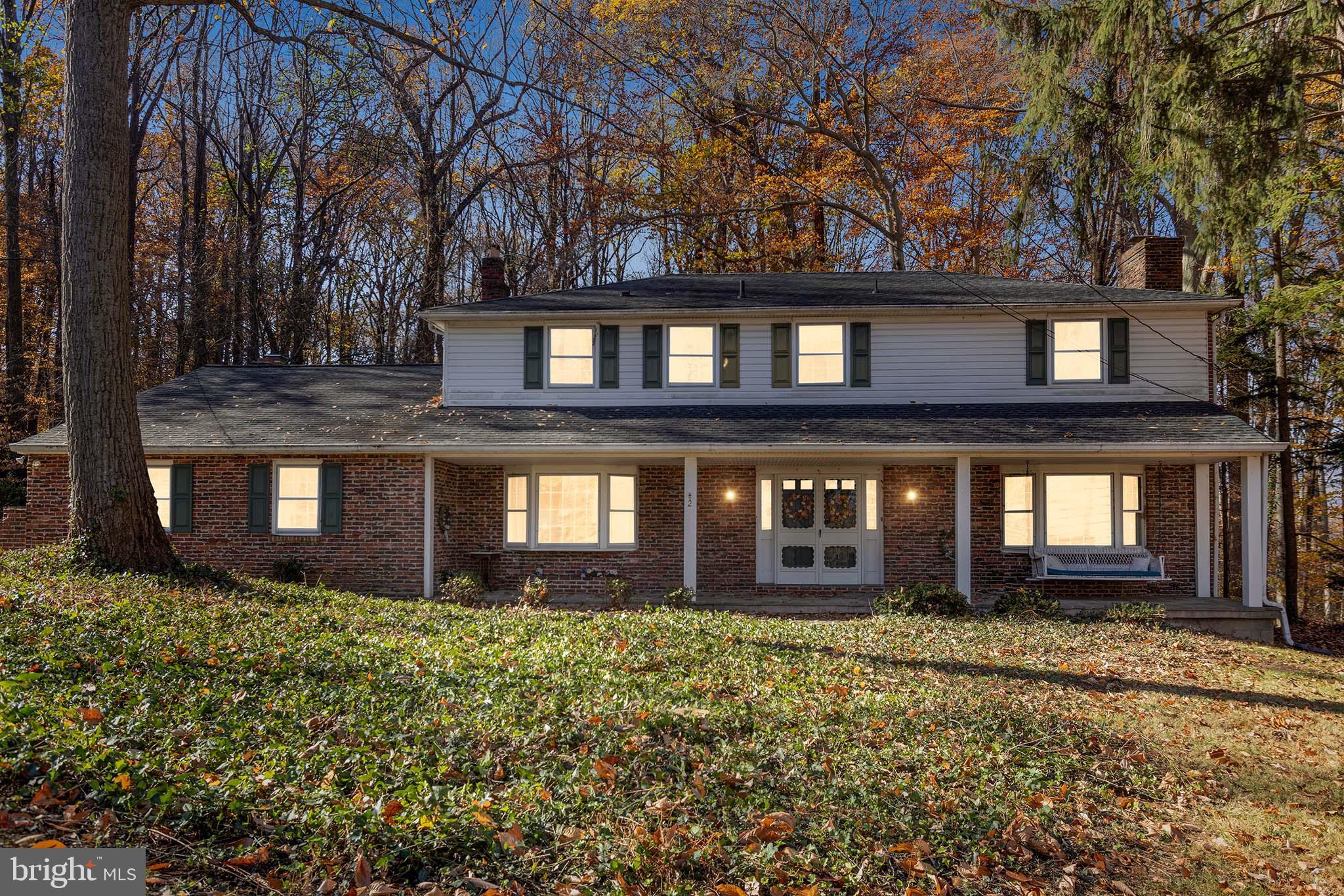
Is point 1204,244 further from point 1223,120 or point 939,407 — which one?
point 939,407

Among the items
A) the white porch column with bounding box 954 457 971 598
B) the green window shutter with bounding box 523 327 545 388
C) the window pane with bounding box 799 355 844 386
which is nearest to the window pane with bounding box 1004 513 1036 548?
the white porch column with bounding box 954 457 971 598

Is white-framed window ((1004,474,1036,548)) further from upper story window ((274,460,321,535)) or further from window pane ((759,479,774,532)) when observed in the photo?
upper story window ((274,460,321,535))

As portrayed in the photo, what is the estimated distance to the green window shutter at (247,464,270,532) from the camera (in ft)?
47.2

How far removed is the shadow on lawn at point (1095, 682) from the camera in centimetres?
827

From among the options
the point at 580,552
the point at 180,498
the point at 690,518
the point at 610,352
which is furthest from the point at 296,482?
the point at 690,518

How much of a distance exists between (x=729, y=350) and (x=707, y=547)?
3.63 m

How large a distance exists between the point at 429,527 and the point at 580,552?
8.75 feet

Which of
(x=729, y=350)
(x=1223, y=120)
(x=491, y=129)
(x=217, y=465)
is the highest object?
(x=491, y=129)

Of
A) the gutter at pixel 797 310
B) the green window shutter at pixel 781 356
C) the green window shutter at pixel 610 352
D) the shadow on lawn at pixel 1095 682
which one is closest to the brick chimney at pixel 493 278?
the gutter at pixel 797 310

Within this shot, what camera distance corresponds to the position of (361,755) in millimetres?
4570

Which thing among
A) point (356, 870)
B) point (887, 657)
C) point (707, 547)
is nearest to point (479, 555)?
point (707, 547)

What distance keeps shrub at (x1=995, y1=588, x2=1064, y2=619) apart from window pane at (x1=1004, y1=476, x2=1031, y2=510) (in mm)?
1866

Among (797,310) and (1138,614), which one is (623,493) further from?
(1138,614)

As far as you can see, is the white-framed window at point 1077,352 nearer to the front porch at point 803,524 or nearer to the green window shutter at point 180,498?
the front porch at point 803,524
